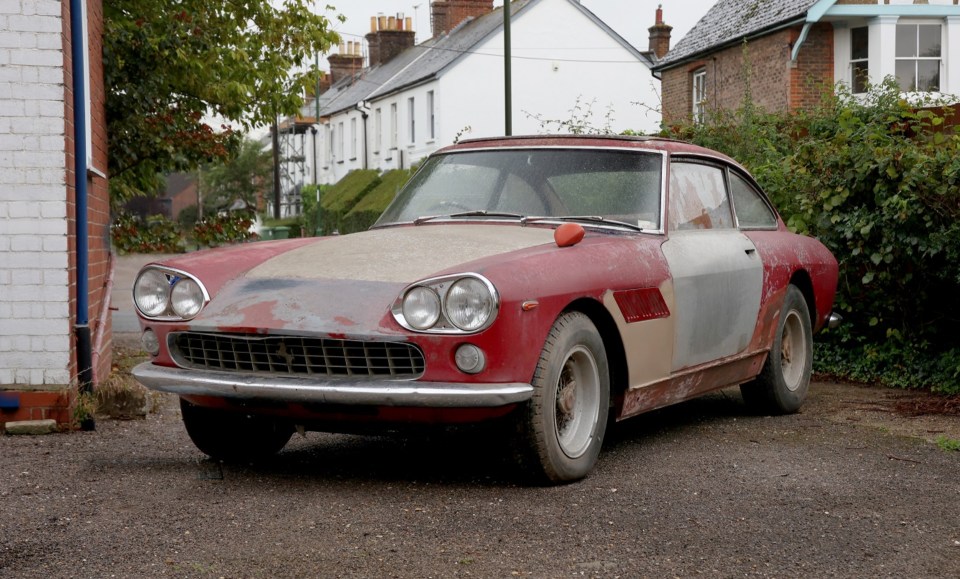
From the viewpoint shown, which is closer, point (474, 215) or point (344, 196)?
point (474, 215)

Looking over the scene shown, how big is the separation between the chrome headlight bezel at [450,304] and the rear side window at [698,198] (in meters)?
1.68

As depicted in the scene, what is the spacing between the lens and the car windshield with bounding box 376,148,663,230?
582 centimetres

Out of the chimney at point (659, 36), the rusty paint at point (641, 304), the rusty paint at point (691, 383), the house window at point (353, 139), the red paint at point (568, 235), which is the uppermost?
the chimney at point (659, 36)

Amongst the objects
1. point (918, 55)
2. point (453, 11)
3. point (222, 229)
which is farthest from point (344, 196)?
point (222, 229)

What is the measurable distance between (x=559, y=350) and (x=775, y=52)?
24.5 meters

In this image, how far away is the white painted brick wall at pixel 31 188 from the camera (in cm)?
643

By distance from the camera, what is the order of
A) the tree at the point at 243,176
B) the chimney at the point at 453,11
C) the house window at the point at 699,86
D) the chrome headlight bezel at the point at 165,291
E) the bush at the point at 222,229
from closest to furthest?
the chrome headlight bezel at the point at 165,291, the bush at the point at 222,229, the house window at the point at 699,86, the chimney at the point at 453,11, the tree at the point at 243,176

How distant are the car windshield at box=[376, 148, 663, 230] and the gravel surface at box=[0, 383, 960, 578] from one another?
1137mm

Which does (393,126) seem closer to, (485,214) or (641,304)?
(485,214)

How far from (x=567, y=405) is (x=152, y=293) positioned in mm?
1793

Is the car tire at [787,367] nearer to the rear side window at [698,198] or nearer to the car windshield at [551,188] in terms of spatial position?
the rear side window at [698,198]

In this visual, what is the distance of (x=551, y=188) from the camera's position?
19.4ft

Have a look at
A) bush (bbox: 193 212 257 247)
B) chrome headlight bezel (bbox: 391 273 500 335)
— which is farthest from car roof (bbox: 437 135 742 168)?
bush (bbox: 193 212 257 247)

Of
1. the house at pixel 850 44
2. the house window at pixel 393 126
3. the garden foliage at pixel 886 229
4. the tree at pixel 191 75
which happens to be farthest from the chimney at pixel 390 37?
the garden foliage at pixel 886 229
